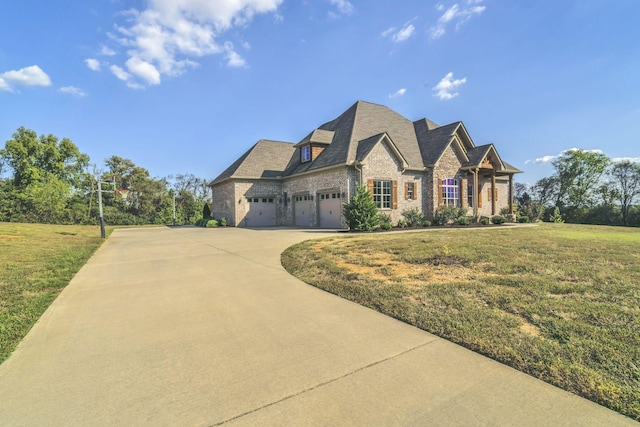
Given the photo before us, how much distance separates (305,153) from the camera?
2397 centimetres

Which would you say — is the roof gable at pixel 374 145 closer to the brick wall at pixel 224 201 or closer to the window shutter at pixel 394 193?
the window shutter at pixel 394 193

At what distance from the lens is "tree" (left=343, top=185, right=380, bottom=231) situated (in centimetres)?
1675

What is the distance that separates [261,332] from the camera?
13.0ft

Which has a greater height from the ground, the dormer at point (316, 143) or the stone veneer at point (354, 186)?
the dormer at point (316, 143)

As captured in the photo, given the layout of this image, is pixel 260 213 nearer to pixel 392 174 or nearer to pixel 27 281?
pixel 392 174

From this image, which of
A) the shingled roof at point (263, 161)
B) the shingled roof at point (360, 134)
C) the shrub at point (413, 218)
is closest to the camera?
the shrub at point (413, 218)

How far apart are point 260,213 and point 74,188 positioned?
35.4 metres

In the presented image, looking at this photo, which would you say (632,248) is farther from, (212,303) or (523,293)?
(212,303)

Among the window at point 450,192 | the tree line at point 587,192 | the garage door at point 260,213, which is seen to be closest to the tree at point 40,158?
the garage door at point 260,213

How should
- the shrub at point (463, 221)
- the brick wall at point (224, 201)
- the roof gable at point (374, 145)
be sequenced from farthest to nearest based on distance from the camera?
the brick wall at point (224, 201) → the shrub at point (463, 221) → the roof gable at point (374, 145)

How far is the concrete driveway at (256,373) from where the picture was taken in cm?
237

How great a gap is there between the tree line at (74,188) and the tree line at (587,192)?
44790 millimetres

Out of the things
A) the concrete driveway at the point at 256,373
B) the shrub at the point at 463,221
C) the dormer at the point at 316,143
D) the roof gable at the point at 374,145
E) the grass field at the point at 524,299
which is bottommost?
the concrete driveway at the point at 256,373

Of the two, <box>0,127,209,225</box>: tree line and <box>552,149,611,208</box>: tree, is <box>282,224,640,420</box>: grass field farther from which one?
<box>552,149,611,208</box>: tree
